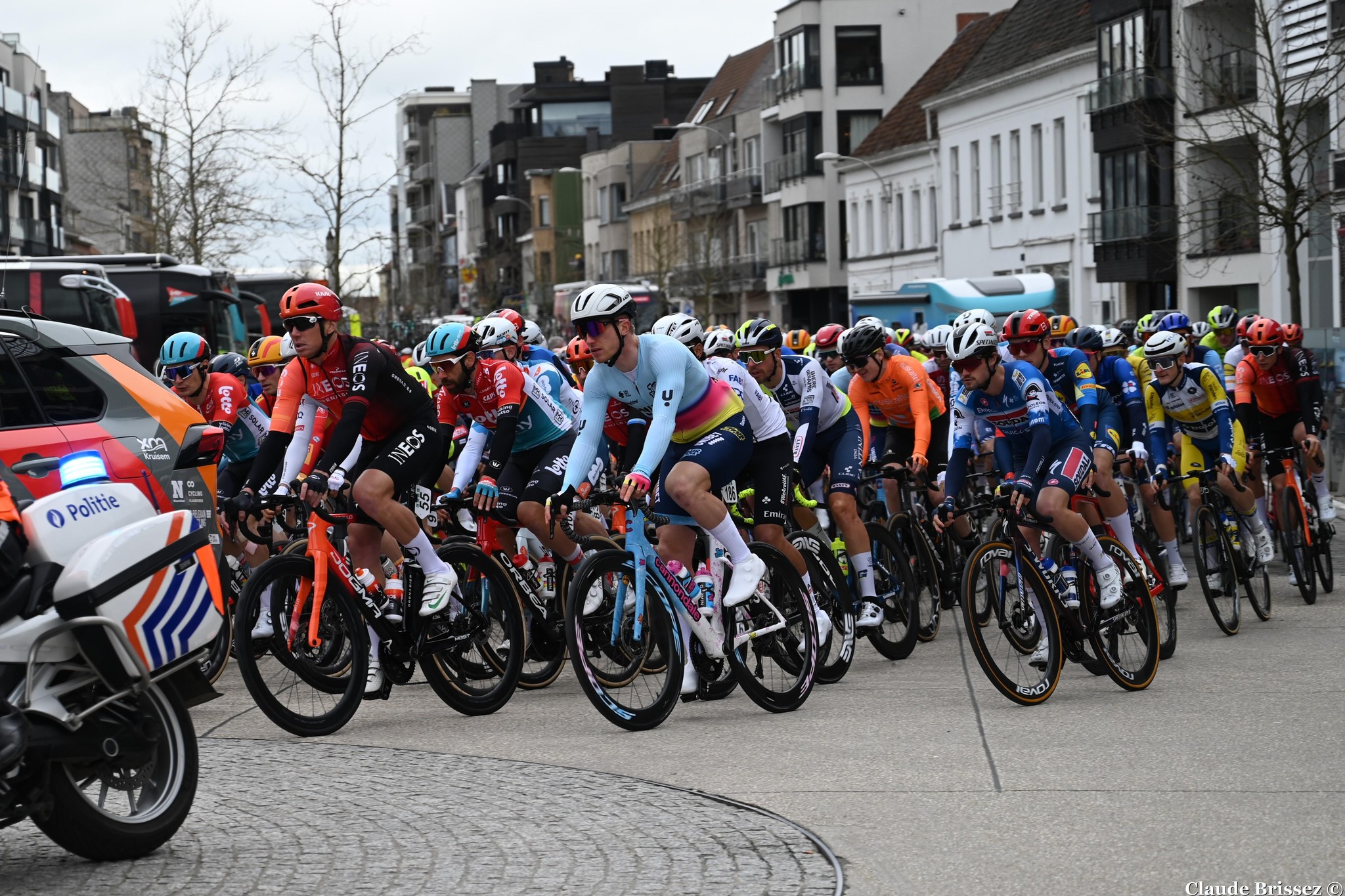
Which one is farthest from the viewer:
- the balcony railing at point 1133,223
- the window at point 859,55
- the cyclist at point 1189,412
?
the window at point 859,55

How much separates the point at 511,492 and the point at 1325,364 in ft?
48.3

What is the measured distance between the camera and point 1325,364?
22.2 m

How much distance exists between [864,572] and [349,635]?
10.5 ft

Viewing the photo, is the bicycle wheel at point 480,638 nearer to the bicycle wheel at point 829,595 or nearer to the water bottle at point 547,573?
the water bottle at point 547,573

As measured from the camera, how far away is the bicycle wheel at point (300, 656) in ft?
27.1

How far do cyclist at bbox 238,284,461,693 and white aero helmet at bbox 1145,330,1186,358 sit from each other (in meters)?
5.38

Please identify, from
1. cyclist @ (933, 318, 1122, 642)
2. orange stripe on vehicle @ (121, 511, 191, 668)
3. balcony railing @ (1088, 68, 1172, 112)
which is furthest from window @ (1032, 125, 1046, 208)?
orange stripe on vehicle @ (121, 511, 191, 668)

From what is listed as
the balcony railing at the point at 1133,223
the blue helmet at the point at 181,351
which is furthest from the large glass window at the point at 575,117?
the blue helmet at the point at 181,351

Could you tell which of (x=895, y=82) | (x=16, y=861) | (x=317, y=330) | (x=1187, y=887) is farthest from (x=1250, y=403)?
(x=895, y=82)

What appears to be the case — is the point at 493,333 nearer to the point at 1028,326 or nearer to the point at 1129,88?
the point at 1028,326

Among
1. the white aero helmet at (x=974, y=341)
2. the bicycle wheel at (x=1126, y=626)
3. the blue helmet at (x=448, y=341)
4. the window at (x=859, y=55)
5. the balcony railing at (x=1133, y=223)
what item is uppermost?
the window at (x=859, y=55)

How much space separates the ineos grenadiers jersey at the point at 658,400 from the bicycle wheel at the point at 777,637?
70cm

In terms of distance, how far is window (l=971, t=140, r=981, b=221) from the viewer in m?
54.1

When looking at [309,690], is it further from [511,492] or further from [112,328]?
[112,328]
